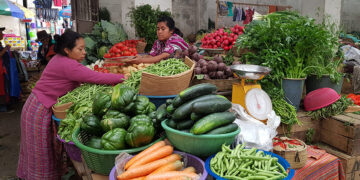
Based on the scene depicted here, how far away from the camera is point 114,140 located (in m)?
1.65

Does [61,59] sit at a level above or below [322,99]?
above

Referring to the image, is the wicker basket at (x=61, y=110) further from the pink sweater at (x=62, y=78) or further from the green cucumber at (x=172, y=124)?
the green cucumber at (x=172, y=124)

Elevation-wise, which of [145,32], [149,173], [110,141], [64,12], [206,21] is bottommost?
[149,173]

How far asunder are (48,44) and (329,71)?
27.2ft

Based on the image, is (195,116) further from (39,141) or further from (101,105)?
(39,141)

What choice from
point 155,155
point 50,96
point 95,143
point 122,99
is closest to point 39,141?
point 50,96

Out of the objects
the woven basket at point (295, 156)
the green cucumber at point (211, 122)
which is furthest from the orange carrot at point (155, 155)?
the woven basket at point (295, 156)

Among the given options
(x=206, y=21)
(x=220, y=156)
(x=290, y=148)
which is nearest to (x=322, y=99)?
(x=290, y=148)

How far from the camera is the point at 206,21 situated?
42.7 feet

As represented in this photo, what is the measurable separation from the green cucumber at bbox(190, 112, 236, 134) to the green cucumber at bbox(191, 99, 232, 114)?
0.05 m

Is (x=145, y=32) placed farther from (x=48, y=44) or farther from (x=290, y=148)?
(x=290, y=148)

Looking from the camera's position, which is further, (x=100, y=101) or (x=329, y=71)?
(x=329, y=71)

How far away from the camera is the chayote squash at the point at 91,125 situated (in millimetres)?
1868

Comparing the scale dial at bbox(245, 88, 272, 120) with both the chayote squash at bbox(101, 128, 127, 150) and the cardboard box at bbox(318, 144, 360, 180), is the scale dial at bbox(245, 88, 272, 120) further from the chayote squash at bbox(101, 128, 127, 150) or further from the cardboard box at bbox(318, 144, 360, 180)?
the chayote squash at bbox(101, 128, 127, 150)
